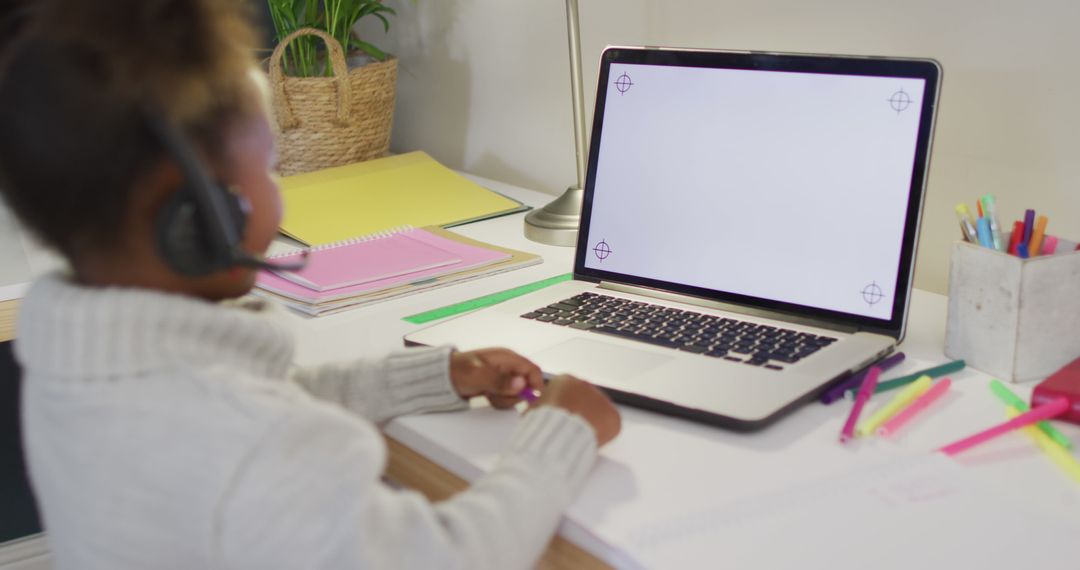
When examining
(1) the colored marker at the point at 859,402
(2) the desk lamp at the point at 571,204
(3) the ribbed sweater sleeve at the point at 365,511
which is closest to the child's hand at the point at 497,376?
(3) the ribbed sweater sleeve at the point at 365,511

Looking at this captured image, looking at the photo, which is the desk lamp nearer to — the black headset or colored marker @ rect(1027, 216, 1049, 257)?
colored marker @ rect(1027, 216, 1049, 257)

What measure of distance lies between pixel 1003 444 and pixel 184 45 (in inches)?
22.5

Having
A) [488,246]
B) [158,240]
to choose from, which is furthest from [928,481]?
[488,246]

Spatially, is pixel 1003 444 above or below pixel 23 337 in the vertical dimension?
below

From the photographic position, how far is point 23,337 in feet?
1.93

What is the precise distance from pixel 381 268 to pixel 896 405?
1.92 feet

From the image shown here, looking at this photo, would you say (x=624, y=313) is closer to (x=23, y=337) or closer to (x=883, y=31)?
(x=883, y=31)

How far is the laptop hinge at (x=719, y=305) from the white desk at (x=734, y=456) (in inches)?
2.8

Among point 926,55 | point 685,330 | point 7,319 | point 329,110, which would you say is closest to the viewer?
point 685,330

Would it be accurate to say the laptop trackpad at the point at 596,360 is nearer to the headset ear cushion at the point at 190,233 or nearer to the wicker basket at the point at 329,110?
the headset ear cushion at the point at 190,233

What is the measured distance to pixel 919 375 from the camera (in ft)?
2.60

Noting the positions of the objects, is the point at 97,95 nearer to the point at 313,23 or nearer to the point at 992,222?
the point at 992,222

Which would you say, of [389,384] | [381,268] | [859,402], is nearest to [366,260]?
[381,268]

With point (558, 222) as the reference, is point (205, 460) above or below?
above
